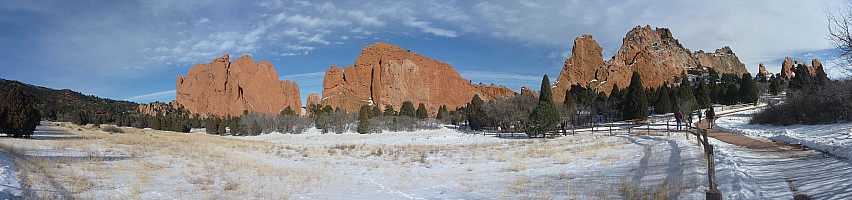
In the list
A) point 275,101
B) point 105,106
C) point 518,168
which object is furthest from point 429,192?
point 105,106

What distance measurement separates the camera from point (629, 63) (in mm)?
168250

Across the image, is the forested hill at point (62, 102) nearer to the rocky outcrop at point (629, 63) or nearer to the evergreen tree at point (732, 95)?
the evergreen tree at point (732, 95)

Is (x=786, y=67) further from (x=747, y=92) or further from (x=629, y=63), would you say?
(x=747, y=92)

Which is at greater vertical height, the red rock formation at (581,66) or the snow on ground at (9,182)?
the red rock formation at (581,66)

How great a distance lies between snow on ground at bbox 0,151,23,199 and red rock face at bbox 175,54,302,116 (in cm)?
16507

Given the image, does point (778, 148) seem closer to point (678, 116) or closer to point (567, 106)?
point (678, 116)

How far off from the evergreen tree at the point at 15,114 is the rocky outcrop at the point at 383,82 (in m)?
147

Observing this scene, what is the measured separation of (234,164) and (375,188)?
8486mm

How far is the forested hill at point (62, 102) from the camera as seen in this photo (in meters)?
120

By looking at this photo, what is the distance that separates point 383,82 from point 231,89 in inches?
2245

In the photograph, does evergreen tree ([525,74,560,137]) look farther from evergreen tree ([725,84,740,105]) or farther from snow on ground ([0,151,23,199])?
evergreen tree ([725,84,740,105])

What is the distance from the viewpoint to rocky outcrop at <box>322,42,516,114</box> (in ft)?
582

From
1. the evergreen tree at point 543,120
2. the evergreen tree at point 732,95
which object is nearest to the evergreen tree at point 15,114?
the evergreen tree at point 543,120

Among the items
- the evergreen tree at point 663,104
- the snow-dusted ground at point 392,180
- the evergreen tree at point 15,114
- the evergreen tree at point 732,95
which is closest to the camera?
the snow-dusted ground at point 392,180
